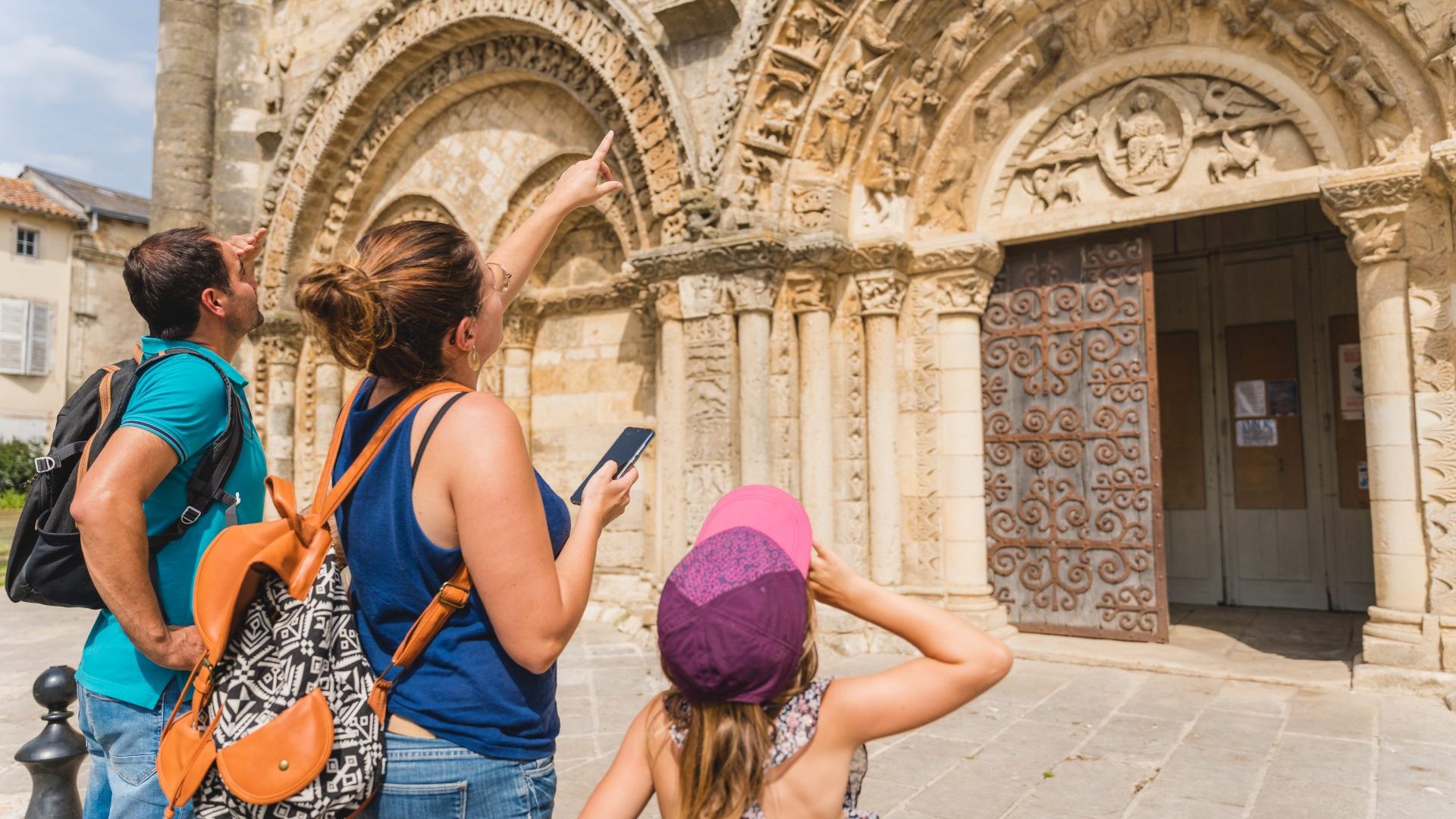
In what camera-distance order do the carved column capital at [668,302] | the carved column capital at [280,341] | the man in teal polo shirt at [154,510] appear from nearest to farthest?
the man in teal polo shirt at [154,510], the carved column capital at [668,302], the carved column capital at [280,341]

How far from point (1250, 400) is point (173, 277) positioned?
8683 mm

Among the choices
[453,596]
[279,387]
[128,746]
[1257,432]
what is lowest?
[128,746]

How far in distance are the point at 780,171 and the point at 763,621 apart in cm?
570

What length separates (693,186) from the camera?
675cm

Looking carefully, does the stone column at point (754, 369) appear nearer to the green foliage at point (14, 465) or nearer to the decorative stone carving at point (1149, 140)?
the decorative stone carving at point (1149, 140)

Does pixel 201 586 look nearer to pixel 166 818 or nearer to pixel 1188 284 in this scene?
pixel 166 818

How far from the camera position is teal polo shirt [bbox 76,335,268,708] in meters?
1.84

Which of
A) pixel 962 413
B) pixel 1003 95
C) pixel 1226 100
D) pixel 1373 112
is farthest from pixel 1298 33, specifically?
pixel 962 413

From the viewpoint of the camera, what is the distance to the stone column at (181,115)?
34.2 ft

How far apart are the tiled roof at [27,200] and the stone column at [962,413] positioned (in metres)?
25.4

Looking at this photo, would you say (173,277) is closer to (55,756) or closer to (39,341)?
(55,756)

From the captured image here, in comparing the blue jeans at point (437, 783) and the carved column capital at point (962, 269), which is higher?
the carved column capital at point (962, 269)

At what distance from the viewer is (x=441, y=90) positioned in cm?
906

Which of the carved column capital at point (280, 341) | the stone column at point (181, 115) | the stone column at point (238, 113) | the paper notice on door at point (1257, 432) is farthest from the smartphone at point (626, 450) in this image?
the stone column at point (181, 115)
